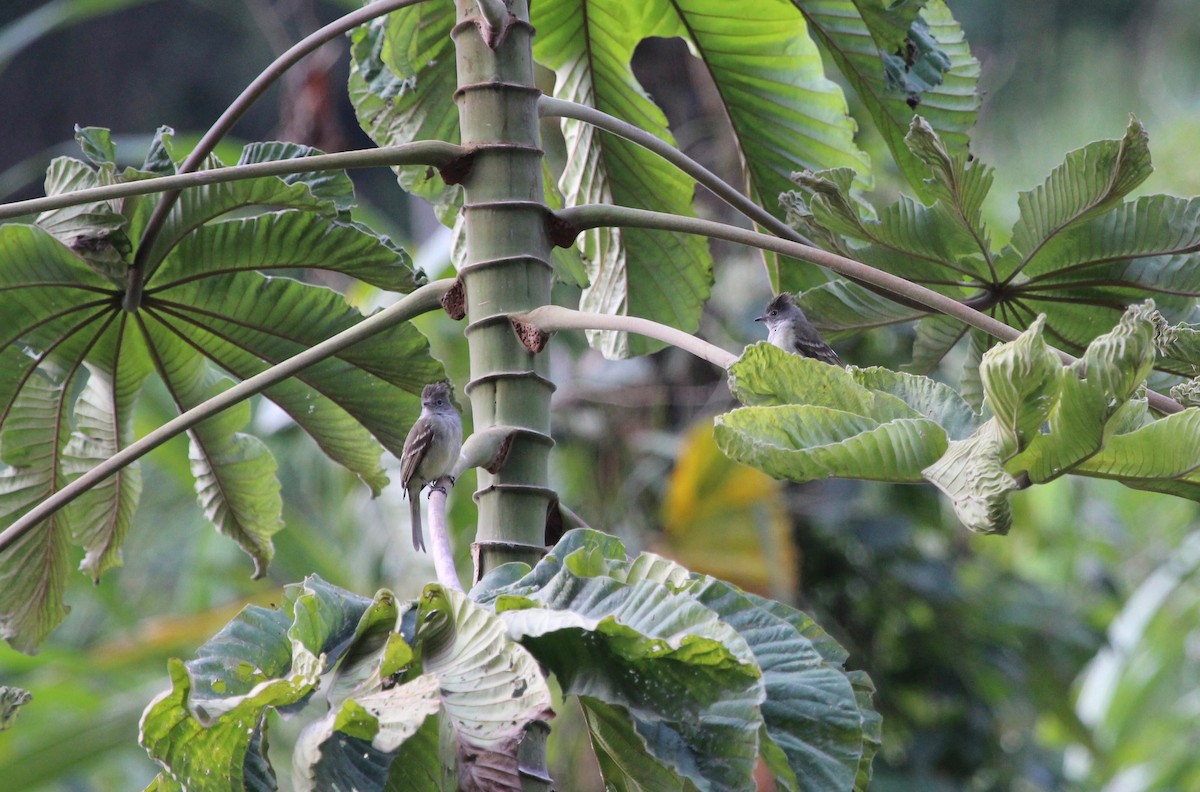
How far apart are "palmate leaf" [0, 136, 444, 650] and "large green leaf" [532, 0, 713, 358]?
39cm

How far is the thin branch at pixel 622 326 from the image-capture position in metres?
1.02

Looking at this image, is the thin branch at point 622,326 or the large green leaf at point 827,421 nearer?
the large green leaf at point 827,421

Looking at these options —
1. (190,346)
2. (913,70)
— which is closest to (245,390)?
(190,346)

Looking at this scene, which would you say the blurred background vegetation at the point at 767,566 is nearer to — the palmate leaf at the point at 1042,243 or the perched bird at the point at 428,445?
the perched bird at the point at 428,445

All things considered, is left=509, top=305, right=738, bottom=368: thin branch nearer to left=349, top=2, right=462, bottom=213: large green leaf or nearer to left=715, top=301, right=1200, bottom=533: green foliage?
left=715, top=301, right=1200, bottom=533: green foliage

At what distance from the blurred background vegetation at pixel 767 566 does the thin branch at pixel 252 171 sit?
210 cm

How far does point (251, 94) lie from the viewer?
4.50 feet

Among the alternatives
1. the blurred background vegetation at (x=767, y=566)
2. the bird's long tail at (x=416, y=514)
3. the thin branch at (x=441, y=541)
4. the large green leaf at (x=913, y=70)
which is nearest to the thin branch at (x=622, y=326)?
the thin branch at (x=441, y=541)

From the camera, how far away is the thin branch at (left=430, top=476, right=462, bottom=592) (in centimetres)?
99

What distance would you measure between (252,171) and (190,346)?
556 millimetres

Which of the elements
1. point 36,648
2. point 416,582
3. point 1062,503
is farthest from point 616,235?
point 1062,503

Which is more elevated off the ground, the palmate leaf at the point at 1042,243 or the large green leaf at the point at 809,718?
the palmate leaf at the point at 1042,243

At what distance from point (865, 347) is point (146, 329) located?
2696 mm

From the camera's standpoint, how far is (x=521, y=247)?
1224 millimetres
